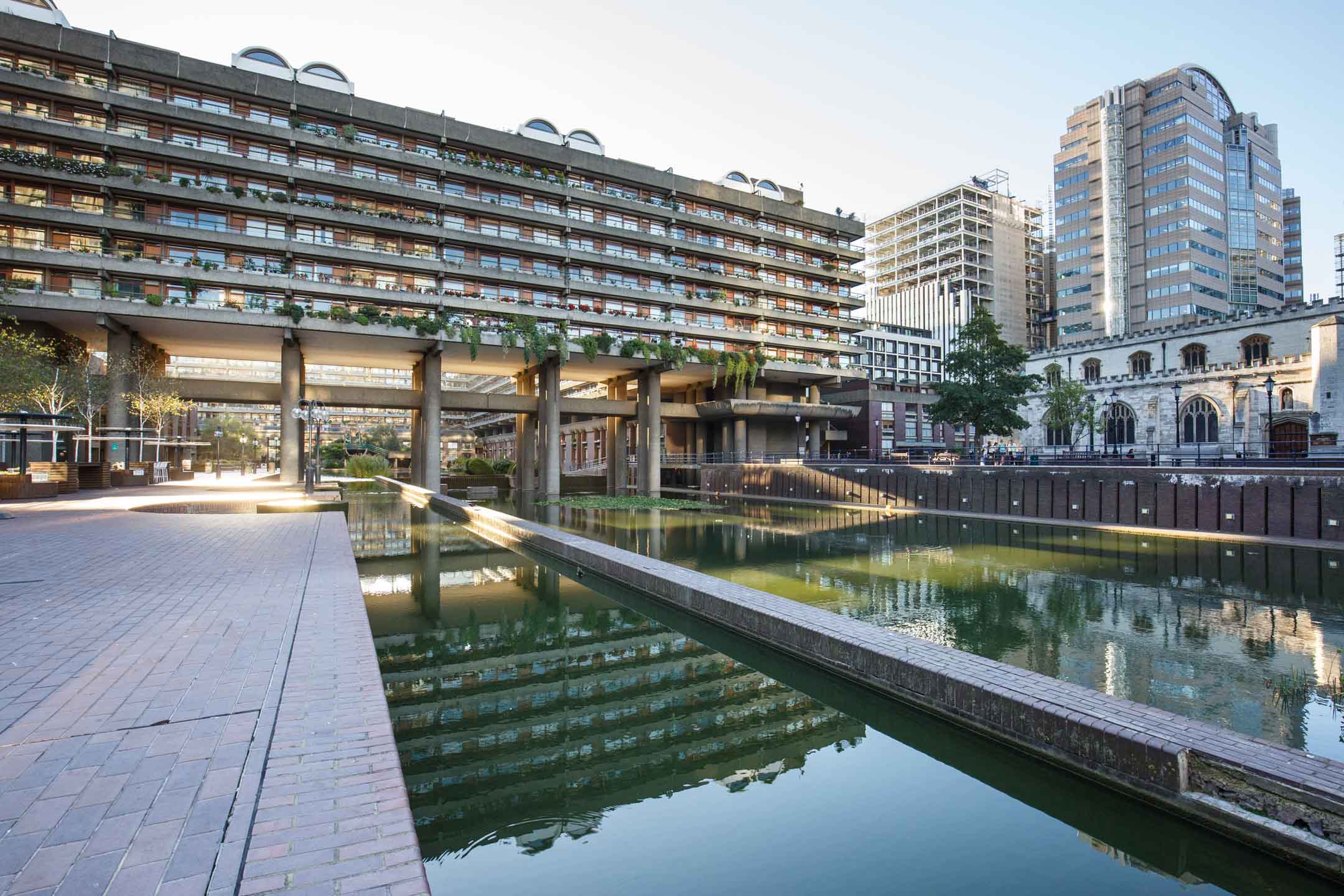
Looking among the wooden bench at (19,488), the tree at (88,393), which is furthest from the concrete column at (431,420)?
the wooden bench at (19,488)

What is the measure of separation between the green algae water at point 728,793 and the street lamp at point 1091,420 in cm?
5065

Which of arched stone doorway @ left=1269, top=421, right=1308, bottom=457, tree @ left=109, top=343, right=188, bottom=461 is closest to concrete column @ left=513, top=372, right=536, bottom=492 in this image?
tree @ left=109, top=343, right=188, bottom=461

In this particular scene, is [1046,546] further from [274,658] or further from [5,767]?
[5,767]

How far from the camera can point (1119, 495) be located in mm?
24016

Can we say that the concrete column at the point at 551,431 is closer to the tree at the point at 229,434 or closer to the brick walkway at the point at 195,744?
the brick walkway at the point at 195,744

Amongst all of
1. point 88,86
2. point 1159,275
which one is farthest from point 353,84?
point 1159,275

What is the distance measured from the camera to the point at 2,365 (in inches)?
1010

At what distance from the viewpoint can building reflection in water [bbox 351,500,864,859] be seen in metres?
5.15

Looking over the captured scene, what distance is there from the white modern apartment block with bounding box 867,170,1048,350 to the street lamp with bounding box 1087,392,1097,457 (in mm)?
47995

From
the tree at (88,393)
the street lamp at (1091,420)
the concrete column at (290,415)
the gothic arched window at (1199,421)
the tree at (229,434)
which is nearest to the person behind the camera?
the tree at (88,393)

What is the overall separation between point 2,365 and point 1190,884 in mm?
36846

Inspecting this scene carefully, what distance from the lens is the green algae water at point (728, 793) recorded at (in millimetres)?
4277

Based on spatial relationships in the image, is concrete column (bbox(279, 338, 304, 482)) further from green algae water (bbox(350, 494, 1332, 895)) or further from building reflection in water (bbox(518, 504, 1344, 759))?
green algae water (bbox(350, 494, 1332, 895))

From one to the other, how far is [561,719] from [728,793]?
6.91 feet
